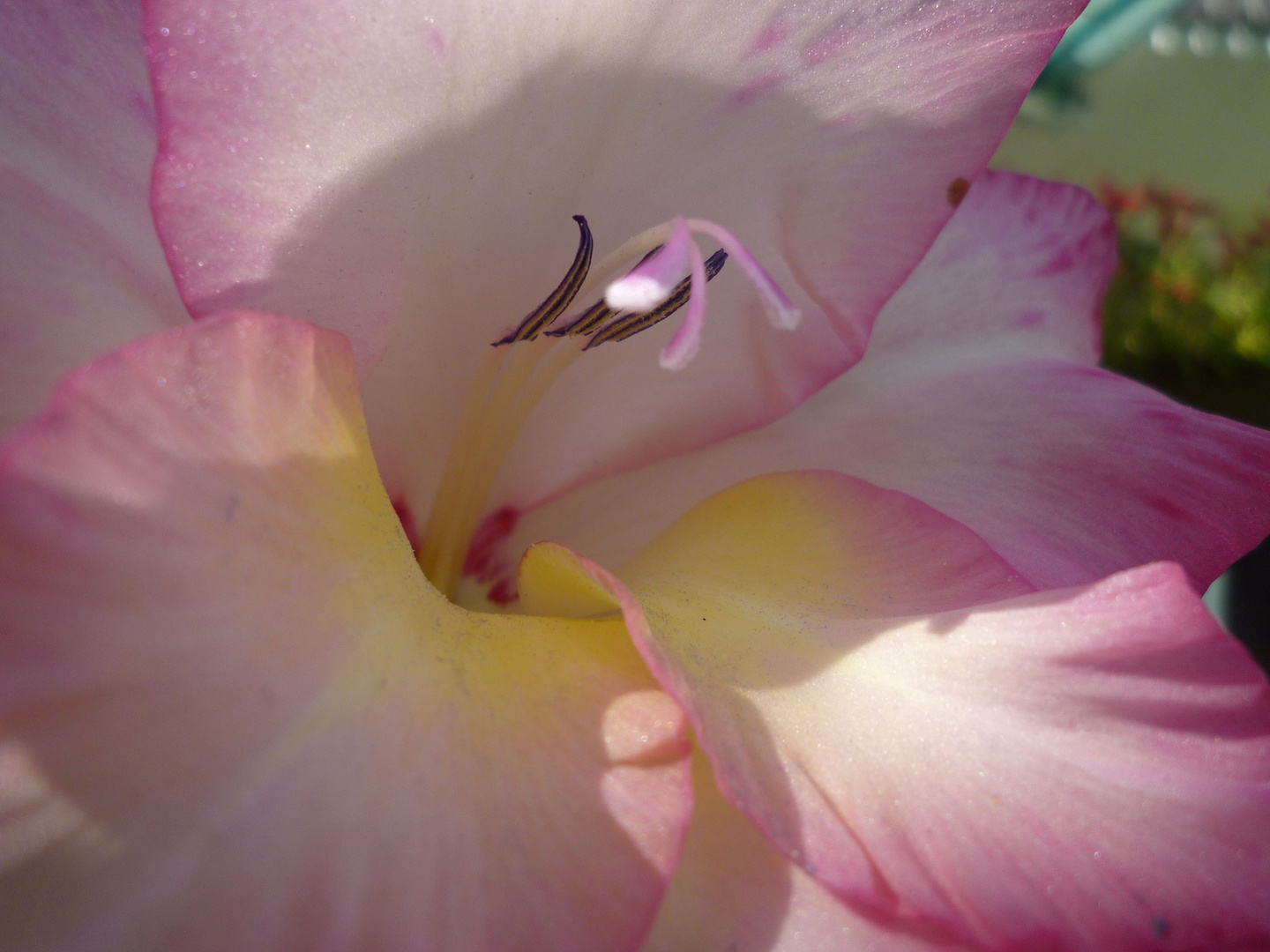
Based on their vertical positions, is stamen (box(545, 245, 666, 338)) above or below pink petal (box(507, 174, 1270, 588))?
above

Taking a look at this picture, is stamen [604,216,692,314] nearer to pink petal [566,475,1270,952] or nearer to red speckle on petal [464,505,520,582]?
pink petal [566,475,1270,952]

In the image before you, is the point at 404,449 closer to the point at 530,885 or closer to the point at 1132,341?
the point at 530,885

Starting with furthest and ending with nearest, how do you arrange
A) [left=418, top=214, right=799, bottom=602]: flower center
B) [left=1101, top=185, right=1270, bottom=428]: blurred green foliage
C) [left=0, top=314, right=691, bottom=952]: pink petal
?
[left=1101, top=185, right=1270, bottom=428]: blurred green foliage < [left=418, top=214, right=799, bottom=602]: flower center < [left=0, top=314, right=691, bottom=952]: pink petal

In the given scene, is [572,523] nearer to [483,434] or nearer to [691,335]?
[483,434]

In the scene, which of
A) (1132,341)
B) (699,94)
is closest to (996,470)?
(699,94)

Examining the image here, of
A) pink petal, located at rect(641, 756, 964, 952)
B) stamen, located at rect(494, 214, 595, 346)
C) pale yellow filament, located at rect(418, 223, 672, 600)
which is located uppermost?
stamen, located at rect(494, 214, 595, 346)

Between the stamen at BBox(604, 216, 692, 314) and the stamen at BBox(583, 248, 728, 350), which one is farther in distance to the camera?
the stamen at BBox(583, 248, 728, 350)

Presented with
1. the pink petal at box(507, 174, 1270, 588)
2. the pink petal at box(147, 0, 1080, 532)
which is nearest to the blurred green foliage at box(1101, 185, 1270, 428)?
the pink petal at box(507, 174, 1270, 588)

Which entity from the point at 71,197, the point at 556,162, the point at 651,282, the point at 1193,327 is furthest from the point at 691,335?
the point at 1193,327
